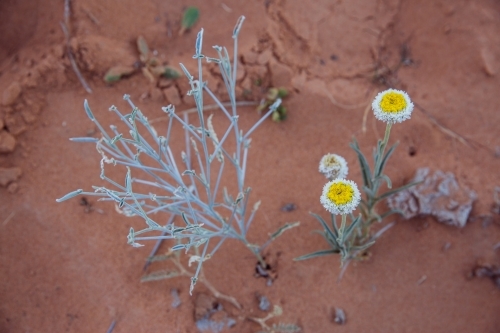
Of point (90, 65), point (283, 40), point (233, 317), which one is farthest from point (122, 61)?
point (233, 317)

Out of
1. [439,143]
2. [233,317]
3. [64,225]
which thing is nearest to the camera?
[233,317]

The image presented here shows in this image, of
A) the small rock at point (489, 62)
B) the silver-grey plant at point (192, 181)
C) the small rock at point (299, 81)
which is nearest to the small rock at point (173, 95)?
the silver-grey plant at point (192, 181)

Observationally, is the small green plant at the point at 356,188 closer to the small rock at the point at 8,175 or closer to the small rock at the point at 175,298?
the small rock at the point at 175,298

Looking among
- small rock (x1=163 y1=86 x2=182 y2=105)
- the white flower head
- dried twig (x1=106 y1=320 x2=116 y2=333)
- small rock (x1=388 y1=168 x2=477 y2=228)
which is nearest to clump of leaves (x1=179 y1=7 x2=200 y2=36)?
small rock (x1=163 y1=86 x2=182 y2=105)

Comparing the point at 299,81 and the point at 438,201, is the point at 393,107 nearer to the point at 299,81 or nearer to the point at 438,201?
the point at 438,201

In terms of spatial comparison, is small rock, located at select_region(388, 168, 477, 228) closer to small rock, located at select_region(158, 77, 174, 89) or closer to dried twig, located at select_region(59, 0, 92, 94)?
small rock, located at select_region(158, 77, 174, 89)

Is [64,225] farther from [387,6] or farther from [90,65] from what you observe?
[387,6]
